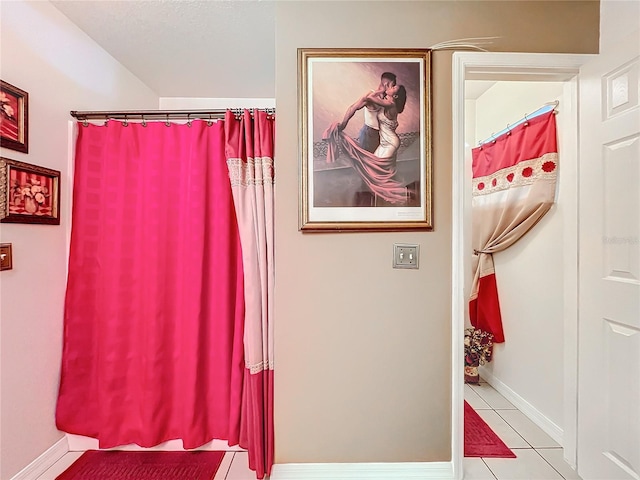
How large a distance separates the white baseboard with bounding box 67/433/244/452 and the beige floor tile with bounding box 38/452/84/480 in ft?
0.11

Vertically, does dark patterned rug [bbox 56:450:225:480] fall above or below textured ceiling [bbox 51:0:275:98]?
below

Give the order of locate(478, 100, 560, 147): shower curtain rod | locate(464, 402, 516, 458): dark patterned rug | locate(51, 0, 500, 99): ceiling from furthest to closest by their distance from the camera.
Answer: locate(478, 100, 560, 147): shower curtain rod → locate(464, 402, 516, 458): dark patterned rug → locate(51, 0, 500, 99): ceiling

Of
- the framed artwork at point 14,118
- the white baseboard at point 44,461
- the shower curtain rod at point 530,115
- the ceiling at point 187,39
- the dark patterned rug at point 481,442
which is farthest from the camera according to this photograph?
the shower curtain rod at point 530,115

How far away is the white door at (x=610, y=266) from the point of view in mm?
1222

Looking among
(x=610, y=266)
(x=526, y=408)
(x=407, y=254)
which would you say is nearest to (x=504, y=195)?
(x=610, y=266)

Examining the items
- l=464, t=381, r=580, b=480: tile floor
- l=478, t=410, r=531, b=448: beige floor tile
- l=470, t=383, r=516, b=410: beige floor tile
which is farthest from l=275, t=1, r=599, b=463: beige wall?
l=470, t=383, r=516, b=410: beige floor tile

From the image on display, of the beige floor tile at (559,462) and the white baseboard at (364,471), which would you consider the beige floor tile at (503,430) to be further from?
the white baseboard at (364,471)

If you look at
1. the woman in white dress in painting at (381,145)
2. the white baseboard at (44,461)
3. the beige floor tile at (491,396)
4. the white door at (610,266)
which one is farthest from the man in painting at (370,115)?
the white baseboard at (44,461)

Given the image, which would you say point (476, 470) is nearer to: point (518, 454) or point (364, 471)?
point (518, 454)

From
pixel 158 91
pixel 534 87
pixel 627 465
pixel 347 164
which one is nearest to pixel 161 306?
pixel 347 164

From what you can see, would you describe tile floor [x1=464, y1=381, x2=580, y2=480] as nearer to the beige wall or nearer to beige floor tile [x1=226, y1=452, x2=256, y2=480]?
the beige wall

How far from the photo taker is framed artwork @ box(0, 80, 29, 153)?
1.33m

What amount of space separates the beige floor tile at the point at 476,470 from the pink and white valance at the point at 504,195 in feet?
3.28

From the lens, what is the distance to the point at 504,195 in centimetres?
219
